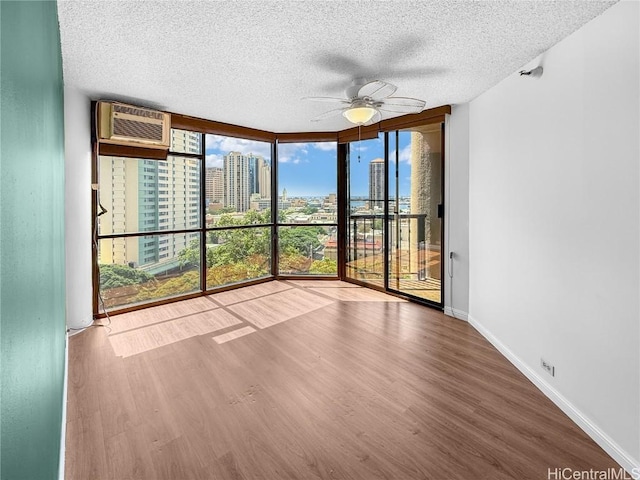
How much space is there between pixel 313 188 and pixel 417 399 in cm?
393

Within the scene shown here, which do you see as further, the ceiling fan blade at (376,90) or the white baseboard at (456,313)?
the white baseboard at (456,313)

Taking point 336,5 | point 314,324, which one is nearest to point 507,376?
point 314,324

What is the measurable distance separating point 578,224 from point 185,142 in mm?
4293

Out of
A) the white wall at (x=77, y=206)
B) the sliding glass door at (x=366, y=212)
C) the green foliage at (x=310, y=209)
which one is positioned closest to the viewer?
the white wall at (x=77, y=206)

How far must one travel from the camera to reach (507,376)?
2.63m

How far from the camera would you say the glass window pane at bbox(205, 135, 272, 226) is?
15.9 ft

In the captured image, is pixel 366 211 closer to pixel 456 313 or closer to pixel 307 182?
pixel 307 182

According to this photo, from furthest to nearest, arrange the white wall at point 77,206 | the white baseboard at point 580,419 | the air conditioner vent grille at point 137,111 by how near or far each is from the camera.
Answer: the air conditioner vent grille at point 137,111, the white wall at point 77,206, the white baseboard at point 580,419

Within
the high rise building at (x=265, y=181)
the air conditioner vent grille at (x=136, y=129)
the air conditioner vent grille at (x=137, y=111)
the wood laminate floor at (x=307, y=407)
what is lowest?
the wood laminate floor at (x=307, y=407)

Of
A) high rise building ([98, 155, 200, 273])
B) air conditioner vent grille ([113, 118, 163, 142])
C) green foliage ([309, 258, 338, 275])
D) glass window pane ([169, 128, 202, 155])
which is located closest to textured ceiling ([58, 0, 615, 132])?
air conditioner vent grille ([113, 118, 163, 142])

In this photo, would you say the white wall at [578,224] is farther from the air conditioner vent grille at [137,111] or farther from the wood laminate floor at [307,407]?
the air conditioner vent grille at [137,111]

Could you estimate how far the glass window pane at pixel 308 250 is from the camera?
572 cm

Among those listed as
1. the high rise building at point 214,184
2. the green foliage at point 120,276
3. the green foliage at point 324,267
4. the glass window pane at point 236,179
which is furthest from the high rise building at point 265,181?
the green foliage at point 120,276

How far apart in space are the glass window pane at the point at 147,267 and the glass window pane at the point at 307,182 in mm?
1623
